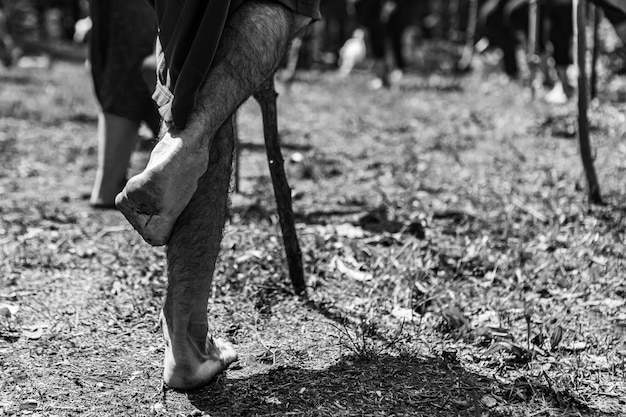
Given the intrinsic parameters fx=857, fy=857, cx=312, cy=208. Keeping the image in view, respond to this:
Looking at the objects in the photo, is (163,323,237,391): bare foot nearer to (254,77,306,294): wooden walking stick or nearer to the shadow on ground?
the shadow on ground

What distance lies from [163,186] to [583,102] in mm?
2659

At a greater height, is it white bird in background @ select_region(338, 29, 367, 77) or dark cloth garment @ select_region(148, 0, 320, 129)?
dark cloth garment @ select_region(148, 0, 320, 129)

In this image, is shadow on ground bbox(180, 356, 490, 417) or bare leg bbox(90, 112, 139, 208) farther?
bare leg bbox(90, 112, 139, 208)

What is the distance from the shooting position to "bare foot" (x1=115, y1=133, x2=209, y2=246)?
6.81 ft

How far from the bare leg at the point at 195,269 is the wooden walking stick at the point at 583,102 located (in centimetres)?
227

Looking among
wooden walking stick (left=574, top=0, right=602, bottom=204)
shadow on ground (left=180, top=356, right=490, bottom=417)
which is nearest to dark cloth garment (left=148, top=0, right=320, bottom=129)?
shadow on ground (left=180, top=356, right=490, bottom=417)

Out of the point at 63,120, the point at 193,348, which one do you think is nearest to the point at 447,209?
the point at 193,348

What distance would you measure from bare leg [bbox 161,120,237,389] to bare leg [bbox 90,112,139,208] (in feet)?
7.77

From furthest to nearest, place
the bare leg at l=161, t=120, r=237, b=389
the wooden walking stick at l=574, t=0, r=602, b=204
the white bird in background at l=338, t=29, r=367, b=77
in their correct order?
the white bird in background at l=338, t=29, r=367, b=77 → the wooden walking stick at l=574, t=0, r=602, b=204 → the bare leg at l=161, t=120, r=237, b=389

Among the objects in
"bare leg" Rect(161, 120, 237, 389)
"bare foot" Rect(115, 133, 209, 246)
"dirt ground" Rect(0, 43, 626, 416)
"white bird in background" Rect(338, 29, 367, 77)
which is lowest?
"white bird in background" Rect(338, 29, 367, 77)

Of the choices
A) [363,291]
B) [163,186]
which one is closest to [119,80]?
[363,291]

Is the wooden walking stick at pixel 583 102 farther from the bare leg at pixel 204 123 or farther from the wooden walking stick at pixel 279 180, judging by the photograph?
the bare leg at pixel 204 123

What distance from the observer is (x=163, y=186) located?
82.2 inches

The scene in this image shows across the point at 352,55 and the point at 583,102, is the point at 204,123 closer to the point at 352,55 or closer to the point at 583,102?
the point at 583,102
